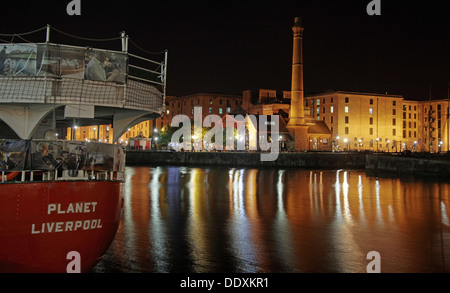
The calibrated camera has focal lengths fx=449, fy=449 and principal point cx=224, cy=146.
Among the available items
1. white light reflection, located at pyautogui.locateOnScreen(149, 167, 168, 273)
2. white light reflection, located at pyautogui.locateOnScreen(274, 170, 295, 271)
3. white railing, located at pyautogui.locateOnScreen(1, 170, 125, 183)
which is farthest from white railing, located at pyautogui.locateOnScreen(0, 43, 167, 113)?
white light reflection, located at pyautogui.locateOnScreen(274, 170, 295, 271)

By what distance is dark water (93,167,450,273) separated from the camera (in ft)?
50.6

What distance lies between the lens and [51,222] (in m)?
10.7

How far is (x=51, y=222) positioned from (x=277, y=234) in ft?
40.2

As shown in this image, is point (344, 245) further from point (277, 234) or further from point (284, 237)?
point (277, 234)

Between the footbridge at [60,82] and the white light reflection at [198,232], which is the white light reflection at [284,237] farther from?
the footbridge at [60,82]

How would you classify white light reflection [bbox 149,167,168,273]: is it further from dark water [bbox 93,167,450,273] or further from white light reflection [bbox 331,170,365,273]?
white light reflection [bbox 331,170,365,273]

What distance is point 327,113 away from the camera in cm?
13388

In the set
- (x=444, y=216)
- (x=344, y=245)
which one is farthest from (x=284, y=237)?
(x=444, y=216)

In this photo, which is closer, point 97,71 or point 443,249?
point 97,71

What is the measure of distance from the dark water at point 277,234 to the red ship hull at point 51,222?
327 cm

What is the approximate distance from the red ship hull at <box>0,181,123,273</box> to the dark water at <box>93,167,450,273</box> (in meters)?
3.27
